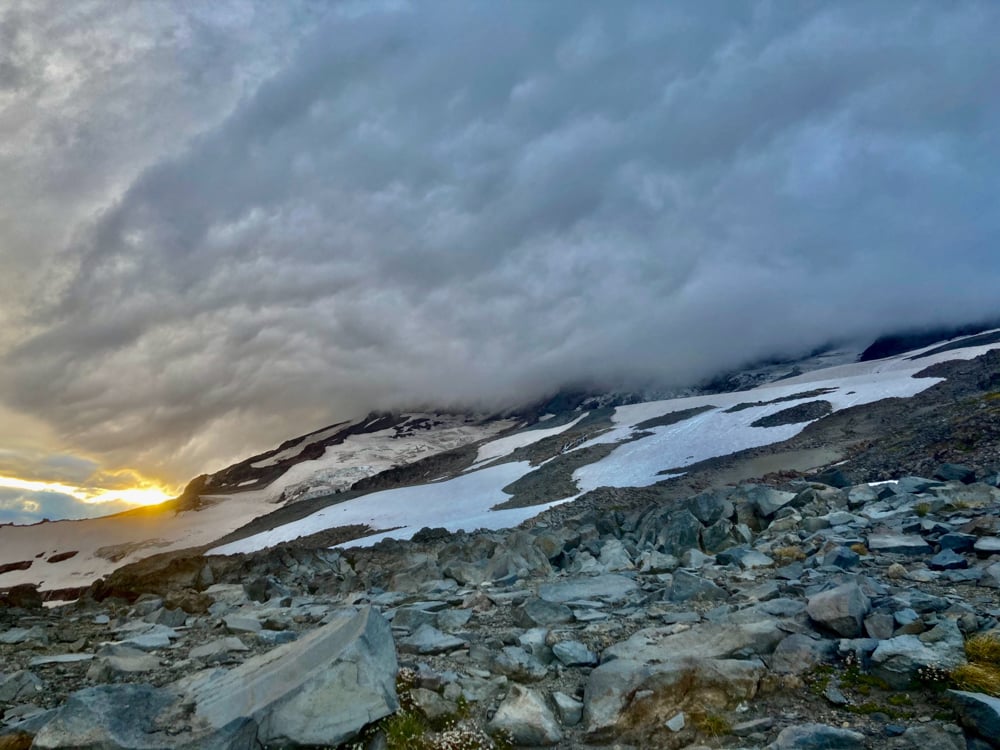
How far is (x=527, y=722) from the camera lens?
7.62 m

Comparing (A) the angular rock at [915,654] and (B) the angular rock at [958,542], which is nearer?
(A) the angular rock at [915,654]

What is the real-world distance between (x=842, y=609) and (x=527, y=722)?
200 inches

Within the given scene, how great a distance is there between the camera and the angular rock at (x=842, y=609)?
29.3 ft

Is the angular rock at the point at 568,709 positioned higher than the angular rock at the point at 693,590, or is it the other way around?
the angular rock at the point at 568,709

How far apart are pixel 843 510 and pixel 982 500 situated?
377 centimetres

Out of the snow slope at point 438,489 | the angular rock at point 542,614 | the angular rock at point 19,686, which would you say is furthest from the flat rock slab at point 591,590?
the snow slope at point 438,489

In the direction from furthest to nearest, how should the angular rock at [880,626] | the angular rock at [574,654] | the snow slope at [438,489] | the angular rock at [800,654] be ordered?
the snow slope at [438,489] < the angular rock at [574,654] < the angular rock at [880,626] < the angular rock at [800,654]

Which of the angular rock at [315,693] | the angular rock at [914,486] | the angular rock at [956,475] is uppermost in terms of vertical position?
the angular rock at [315,693]

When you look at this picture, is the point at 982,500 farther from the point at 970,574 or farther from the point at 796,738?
the point at 796,738

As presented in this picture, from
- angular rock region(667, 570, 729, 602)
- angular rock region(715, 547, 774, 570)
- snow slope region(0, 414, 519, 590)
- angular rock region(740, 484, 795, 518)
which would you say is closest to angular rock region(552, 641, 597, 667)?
angular rock region(667, 570, 729, 602)

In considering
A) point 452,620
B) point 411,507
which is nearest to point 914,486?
point 452,620

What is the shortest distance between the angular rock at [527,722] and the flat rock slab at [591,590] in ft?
18.2

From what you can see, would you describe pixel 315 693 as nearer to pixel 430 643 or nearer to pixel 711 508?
pixel 430 643

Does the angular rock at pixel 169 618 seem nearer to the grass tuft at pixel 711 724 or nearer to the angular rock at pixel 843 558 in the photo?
the grass tuft at pixel 711 724
